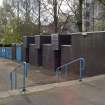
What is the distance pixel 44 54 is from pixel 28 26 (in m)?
23.5

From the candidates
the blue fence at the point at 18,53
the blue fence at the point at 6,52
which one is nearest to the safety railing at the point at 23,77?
the blue fence at the point at 18,53

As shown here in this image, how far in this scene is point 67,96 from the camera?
958 centimetres

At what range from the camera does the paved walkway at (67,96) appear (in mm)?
8945

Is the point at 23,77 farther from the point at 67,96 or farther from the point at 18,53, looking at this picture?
the point at 18,53

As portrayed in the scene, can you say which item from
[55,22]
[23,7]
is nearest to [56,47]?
[55,22]

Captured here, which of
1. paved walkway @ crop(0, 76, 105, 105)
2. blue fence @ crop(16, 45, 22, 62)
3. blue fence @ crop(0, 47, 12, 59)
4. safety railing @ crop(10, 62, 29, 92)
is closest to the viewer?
paved walkway @ crop(0, 76, 105, 105)

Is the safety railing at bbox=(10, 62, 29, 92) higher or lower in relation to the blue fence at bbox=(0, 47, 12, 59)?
higher

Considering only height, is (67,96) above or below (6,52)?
above

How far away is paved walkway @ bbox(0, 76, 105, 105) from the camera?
8945mm

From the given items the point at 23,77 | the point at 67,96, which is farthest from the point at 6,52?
the point at 67,96

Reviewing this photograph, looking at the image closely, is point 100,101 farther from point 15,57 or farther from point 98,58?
point 15,57

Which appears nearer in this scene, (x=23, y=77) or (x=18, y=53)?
(x=23, y=77)

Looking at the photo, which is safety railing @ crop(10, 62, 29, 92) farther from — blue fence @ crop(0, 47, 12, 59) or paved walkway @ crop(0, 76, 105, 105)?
blue fence @ crop(0, 47, 12, 59)

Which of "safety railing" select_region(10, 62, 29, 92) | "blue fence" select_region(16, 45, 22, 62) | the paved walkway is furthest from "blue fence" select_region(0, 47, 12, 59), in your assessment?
the paved walkway
